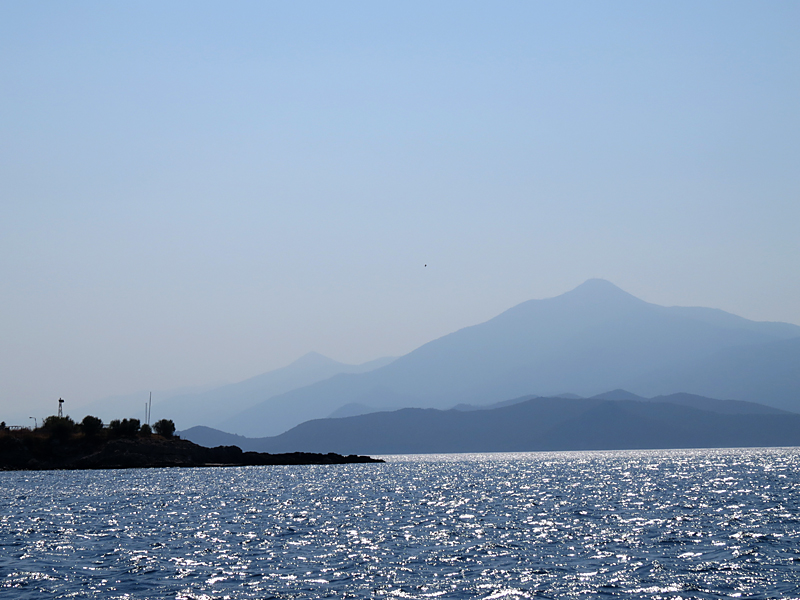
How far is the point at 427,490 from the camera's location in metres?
108

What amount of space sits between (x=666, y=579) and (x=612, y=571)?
296 cm

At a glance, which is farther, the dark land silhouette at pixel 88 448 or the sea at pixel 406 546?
the dark land silhouette at pixel 88 448

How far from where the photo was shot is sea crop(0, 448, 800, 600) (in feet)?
121

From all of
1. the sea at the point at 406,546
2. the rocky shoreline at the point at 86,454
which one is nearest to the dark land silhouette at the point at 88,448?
the rocky shoreline at the point at 86,454

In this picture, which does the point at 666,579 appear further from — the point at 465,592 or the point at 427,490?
the point at 427,490

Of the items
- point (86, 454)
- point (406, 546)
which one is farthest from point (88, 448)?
point (406, 546)

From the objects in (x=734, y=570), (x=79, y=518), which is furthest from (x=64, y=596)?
(x=79, y=518)

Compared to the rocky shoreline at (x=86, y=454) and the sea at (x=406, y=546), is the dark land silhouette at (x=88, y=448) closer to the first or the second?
the rocky shoreline at (x=86, y=454)

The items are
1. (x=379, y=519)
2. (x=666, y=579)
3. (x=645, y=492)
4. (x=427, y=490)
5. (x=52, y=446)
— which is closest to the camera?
(x=666, y=579)

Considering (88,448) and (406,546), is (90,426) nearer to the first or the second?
(88,448)

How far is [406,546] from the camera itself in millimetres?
50031

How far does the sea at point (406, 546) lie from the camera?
37.0 metres

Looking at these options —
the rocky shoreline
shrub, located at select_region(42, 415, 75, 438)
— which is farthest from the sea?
shrub, located at select_region(42, 415, 75, 438)

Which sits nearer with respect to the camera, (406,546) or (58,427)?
(406,546)
